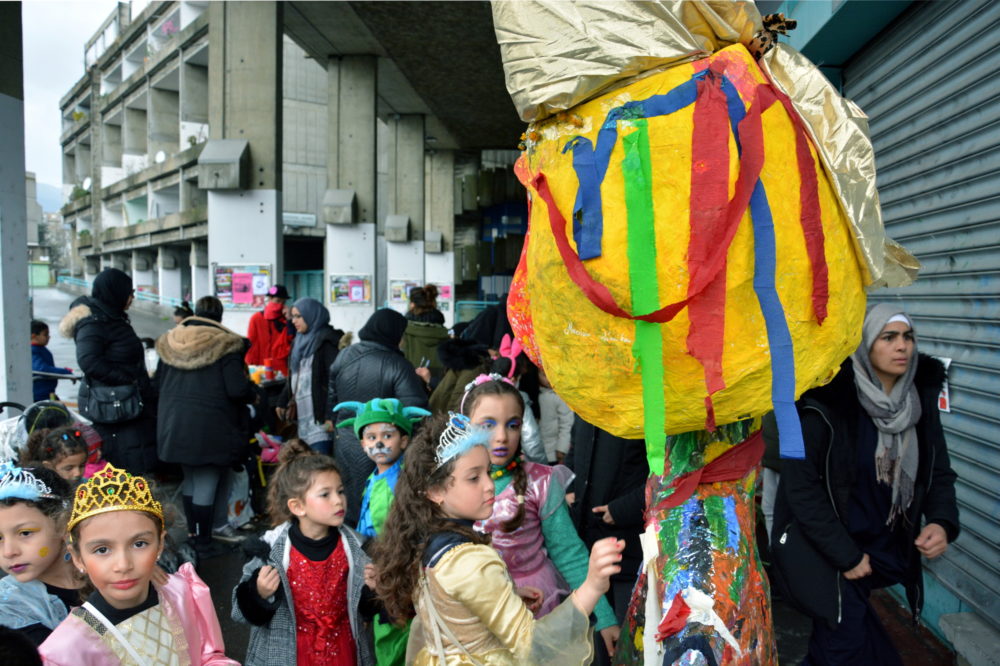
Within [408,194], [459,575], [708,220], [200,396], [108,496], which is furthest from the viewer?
[408,194]

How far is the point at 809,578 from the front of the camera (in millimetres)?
2760

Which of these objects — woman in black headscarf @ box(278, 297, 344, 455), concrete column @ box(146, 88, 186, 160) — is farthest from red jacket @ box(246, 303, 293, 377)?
concrete column @ box(146, 88, 186, 160)

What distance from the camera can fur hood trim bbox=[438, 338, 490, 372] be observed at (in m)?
5.56

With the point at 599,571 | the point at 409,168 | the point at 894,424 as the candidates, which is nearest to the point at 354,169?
the point at 409,168

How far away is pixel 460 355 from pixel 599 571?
383 cm

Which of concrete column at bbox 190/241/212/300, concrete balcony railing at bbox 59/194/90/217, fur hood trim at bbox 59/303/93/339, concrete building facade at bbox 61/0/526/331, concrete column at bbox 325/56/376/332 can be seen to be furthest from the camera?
concrete balcony railing at bbox 59/194/90/217

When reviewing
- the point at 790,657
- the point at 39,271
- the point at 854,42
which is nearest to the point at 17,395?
Answer: the point at 790,657

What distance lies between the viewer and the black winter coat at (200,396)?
17.0 feet

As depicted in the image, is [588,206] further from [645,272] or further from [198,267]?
[198,267]

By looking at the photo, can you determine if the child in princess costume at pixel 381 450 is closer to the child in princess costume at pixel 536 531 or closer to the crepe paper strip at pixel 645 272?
the child in princess costume at pixel 536 531

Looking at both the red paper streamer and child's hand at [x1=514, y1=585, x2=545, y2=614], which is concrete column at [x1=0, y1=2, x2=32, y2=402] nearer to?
child's hand at [x1=514, y1=585, x2=545, y2=614]

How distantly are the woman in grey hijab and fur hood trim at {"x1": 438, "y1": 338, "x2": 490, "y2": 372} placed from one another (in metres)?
3.04

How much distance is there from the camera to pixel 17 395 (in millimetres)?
4270

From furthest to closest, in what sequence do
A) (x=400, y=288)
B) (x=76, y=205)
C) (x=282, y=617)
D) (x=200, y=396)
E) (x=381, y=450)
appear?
(x=76, y=205) < (x=400, y=288) < (x=200, y=396) < (x=381, y=450) < (x=282, y=617)
